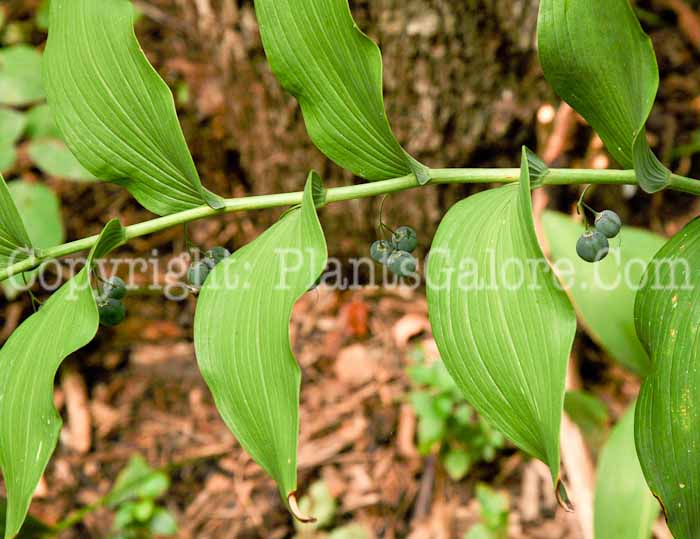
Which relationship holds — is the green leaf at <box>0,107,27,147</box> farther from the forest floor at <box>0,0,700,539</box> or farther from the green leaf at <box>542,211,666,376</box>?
the green leaf at <box>542,211,666,376</box>

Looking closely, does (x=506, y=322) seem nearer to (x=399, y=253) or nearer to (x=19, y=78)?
(x=399, y=253)

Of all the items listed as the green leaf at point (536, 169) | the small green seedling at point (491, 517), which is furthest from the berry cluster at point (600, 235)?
the small green seedling at point (491, 517)

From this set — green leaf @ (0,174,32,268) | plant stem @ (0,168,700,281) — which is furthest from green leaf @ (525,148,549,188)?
green leaf @ (0,174,32,268)

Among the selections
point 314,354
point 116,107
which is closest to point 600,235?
point 116,107

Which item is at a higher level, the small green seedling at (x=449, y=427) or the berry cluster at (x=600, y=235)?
the berry cluster at (x=600, y=235)

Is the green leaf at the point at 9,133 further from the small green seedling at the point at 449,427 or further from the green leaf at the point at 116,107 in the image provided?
the small green seedling at the point at 449,427

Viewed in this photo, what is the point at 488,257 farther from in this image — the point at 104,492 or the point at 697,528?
the point at 104,492
